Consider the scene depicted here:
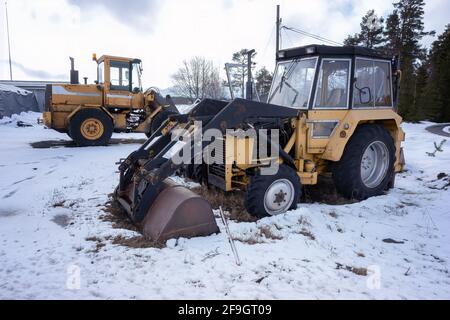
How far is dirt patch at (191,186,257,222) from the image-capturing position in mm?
5121

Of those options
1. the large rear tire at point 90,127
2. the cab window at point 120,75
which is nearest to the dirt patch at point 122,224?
the large rear tire at point 90,127

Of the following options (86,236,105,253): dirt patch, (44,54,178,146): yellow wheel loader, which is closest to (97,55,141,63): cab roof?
(44,54,178,146): yellow wheel loader

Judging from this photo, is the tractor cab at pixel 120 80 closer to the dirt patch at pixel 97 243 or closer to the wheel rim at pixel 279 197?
the wheel rim at pixel 279 197

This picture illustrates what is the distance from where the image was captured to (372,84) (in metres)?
6.46

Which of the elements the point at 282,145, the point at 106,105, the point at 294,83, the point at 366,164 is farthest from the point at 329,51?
the point at 106,105

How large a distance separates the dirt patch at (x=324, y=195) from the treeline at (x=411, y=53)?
30.9 metres

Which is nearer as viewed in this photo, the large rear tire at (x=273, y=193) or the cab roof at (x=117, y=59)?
the large rear tire at (x=273, y=193)

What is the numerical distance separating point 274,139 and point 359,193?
181cm

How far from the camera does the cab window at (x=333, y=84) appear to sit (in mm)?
5902

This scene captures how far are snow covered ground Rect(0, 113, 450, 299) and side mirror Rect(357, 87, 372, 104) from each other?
1.67 m

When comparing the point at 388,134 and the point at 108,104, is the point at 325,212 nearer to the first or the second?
the point at 388,134

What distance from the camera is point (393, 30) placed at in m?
35.2

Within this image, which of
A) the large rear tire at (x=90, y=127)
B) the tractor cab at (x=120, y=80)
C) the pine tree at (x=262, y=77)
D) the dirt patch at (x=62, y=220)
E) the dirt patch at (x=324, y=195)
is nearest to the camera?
the dirt patch at (x=62, y=220)

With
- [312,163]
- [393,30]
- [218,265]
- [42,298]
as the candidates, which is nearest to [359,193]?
[312,163]
